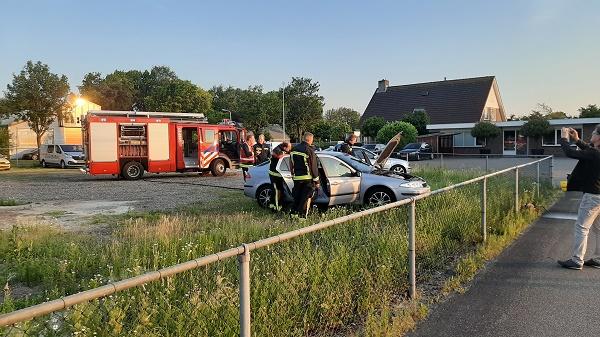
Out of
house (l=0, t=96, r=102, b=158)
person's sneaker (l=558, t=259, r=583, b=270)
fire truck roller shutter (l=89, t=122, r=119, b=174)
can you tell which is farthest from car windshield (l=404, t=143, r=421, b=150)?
person's sneaker (l=558, t=259, r=583, b=270)

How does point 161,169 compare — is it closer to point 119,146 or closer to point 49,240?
point 119,146

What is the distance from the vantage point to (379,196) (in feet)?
34.7

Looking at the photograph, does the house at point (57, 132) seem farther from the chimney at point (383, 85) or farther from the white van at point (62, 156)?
the chimney at point (383, 85)

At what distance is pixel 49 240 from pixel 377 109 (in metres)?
54.2

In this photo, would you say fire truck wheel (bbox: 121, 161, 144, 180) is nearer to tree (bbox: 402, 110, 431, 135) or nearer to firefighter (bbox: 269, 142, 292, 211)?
firefighter (bbox: 269, 142, 292, 211)

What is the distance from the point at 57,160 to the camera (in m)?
31.7

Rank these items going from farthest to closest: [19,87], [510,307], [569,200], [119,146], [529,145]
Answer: [529,145]
[19,87]
[119,146]
[569,200]
[510,307]

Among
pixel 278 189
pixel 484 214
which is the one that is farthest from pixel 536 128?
pixel 484 214

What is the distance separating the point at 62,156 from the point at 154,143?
13.3 m

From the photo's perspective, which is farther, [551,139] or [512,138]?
[512,138]

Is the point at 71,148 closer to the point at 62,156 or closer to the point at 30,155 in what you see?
the point at 62,156

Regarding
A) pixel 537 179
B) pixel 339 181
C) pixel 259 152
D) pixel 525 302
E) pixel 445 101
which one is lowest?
pixel 525 302

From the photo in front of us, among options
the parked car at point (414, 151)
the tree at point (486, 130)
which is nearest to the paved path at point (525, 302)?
the parked car at point (414, 151)

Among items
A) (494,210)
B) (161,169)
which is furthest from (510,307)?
(161,169)
